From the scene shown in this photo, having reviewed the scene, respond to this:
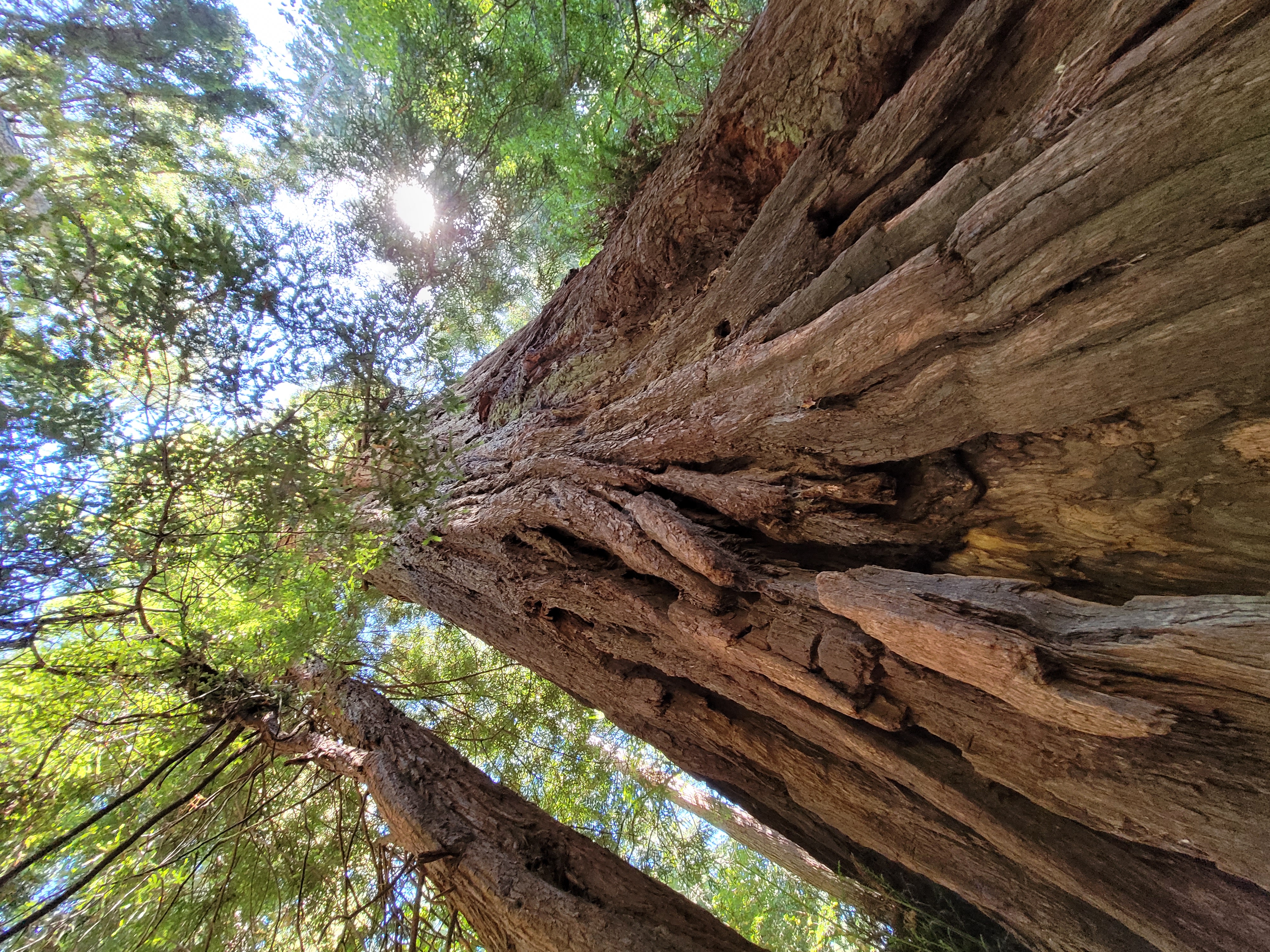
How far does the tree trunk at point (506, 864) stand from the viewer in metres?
3.04

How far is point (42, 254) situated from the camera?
339cm

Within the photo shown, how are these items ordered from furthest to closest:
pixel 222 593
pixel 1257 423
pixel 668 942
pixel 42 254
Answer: pixel 222 593 < pixel 42 254 < pixel 668 942 < pixel 1257 423

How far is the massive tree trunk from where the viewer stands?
184cm

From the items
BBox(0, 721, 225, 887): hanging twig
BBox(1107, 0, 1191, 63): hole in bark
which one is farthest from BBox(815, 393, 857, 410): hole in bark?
BBox(0, 721, 225, 887): hanging twig

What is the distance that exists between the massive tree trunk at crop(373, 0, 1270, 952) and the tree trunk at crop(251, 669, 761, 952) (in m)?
0.99

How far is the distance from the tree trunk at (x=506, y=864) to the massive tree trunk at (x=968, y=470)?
985 millimetres

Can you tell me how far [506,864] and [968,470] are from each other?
351 centimetres

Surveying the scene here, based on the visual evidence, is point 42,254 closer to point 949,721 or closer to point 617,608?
point 617,608

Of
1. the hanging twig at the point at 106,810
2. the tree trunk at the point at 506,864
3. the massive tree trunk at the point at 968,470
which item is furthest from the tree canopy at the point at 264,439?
the massive tree trunk at the point at 968,470

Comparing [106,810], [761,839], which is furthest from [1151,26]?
[761,839]

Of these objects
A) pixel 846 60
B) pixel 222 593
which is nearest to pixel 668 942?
pixel 222 593

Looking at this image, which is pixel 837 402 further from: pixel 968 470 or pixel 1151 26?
pixel 1151 26

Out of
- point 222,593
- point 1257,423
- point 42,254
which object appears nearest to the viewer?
point 1257,423

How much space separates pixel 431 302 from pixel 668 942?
25.9 feet
